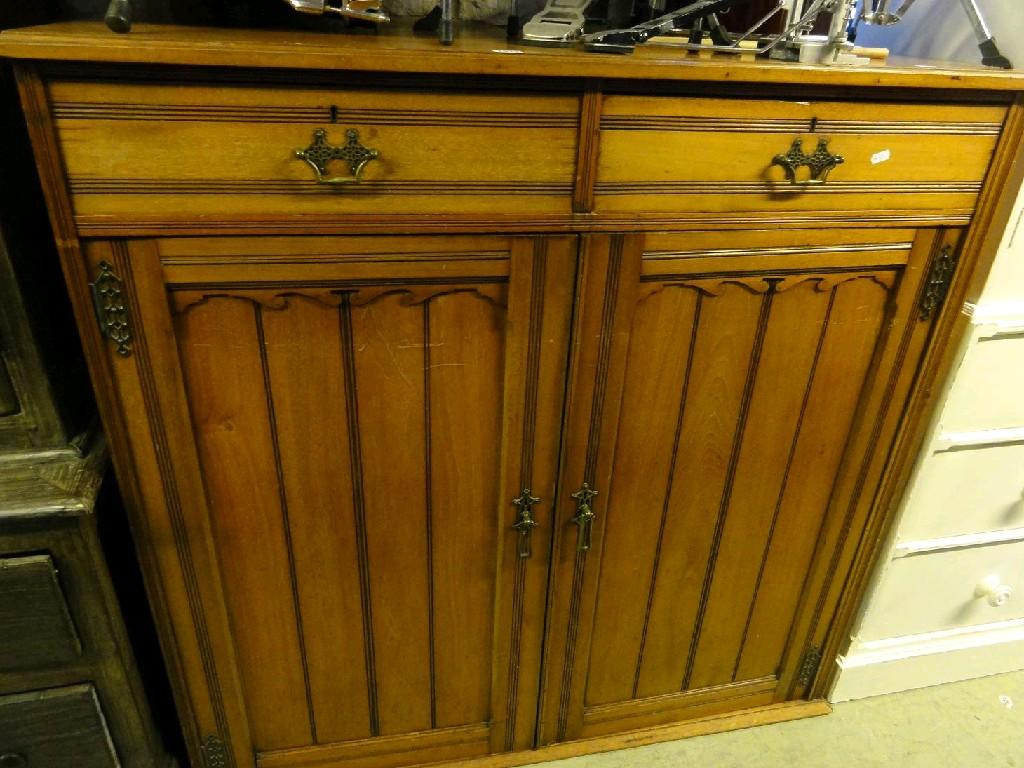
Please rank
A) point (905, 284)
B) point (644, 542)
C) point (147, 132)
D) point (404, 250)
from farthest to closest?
point (644, 542), point (905, 284), point (404, 250), point (147, 132)

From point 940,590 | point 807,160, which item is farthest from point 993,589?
point 807,160

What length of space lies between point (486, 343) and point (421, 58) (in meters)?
0.36

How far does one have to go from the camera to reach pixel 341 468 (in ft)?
3.23

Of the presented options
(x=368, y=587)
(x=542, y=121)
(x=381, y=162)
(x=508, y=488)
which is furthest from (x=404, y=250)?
(x=368, y=587)

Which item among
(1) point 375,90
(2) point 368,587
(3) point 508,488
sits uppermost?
(1) point 375,90

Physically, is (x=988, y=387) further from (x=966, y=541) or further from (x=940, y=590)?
(x=940, y=590)

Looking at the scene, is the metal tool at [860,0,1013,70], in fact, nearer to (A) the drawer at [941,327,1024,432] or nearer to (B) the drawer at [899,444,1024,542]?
(A) the drawer at [941,327,1024,432]

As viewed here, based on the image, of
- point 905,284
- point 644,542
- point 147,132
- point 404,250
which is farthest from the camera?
point 644,542

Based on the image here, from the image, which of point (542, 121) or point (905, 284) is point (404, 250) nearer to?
point (542, 121)

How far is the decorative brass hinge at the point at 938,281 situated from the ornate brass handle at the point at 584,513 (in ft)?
1.84

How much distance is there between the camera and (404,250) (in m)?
0.85

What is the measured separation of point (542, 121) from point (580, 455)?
470mm

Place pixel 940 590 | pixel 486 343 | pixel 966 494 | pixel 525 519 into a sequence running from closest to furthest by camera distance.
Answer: pixel 486 343, pixel 525 519, pixel 966 494, pixel 940 590

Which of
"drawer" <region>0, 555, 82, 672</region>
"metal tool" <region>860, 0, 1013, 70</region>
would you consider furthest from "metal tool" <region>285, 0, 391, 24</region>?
"drawer" <region>0, 555, 82, 672</region>
